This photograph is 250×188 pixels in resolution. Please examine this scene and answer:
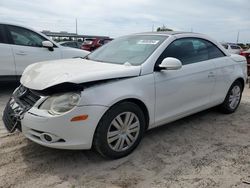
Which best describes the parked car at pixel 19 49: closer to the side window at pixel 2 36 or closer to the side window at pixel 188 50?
the side window at pixel 2 36

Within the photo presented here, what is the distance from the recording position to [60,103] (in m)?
2.92

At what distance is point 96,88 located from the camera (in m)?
3.00

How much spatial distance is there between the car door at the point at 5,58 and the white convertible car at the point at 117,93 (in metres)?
2.51

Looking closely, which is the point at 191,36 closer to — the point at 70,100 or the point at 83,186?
the point at 70,100

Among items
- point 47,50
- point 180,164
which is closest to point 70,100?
point 180,164

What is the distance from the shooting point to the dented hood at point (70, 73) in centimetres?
298

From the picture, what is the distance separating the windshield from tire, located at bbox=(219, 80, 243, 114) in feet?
6.21

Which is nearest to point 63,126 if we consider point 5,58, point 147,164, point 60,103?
point 60,103

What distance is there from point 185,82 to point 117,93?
4.12 feet

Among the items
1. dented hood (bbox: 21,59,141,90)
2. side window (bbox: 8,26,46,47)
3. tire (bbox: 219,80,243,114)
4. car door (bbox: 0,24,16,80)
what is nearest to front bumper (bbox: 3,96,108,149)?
dented hood (bbox: 21,59,141,90)

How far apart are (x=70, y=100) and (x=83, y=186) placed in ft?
2.85

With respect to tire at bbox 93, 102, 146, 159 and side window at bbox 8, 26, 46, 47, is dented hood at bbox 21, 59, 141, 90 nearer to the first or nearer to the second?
tire at bbox 93, 102, 146, 159

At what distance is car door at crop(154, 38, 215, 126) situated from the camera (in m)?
3.66

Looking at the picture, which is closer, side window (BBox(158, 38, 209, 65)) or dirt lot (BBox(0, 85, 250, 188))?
dirt lot (BBox(0, 85, 250, 188))
